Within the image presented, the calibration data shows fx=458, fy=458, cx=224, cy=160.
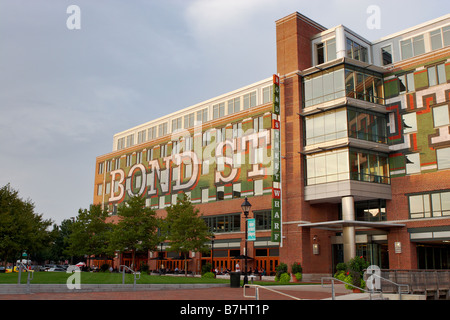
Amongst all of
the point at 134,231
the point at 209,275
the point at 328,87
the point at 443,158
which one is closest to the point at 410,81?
the point at 328,87

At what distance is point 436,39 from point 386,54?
211 inches

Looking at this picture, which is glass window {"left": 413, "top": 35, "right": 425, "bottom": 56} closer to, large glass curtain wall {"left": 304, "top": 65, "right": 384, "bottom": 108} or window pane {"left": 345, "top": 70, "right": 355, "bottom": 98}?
large glass curtain wall {"left": 304, "top": 65, "right": 384, "bottom": 108}

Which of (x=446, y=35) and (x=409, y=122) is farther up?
(x=446, y=35)

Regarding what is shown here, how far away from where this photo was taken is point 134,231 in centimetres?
5197

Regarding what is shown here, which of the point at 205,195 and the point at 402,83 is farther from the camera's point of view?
the point at 205,195

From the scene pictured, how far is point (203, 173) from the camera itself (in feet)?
202

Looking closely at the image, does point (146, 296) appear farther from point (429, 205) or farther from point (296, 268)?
point (429, 205)

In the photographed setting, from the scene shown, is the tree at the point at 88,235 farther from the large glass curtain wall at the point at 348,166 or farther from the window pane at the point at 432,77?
the window pane at the point at 432,77

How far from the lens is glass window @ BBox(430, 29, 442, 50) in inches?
1668
